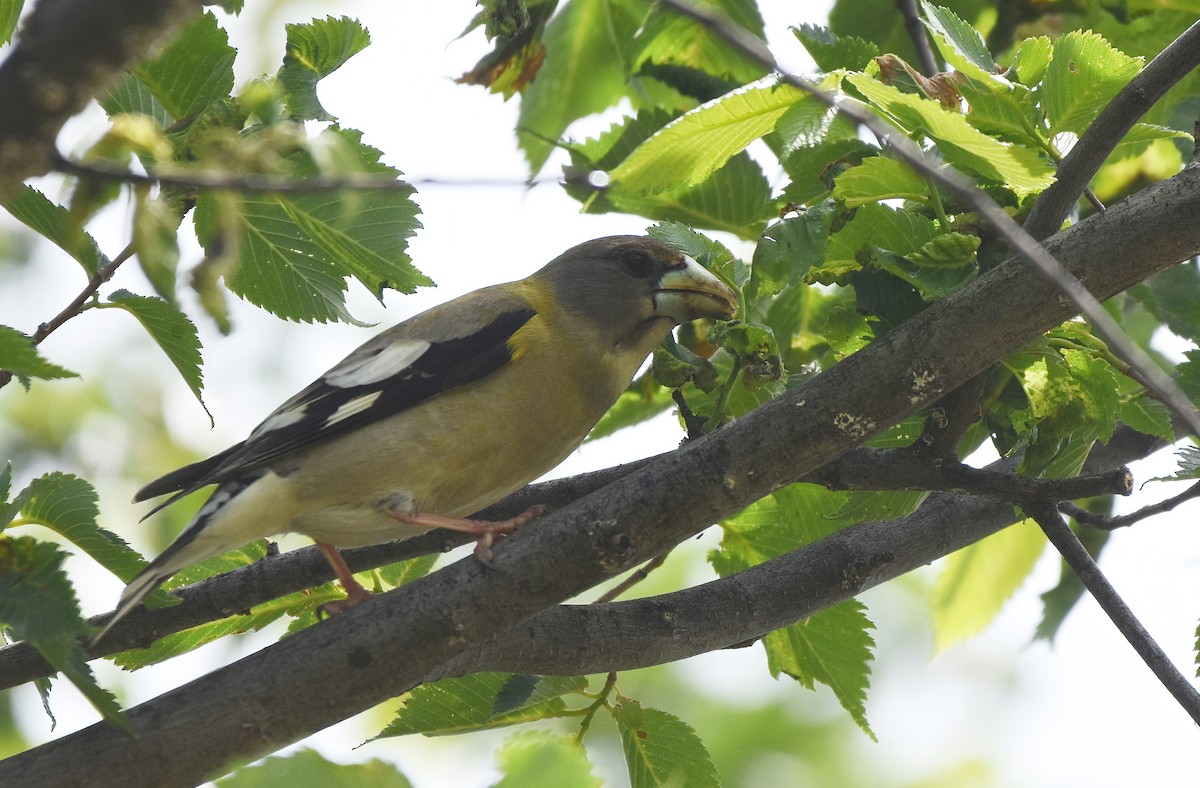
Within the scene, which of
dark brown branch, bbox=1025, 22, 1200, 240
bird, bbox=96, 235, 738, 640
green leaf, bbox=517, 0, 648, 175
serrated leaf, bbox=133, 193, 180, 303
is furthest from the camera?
green leaf, bbox=517, 0, 648, 175

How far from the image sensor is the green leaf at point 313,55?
10.8 feet

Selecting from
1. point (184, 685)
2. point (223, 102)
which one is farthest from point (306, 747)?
point (223, 102)

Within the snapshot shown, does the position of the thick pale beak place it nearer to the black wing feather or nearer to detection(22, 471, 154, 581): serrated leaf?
the black wing feather

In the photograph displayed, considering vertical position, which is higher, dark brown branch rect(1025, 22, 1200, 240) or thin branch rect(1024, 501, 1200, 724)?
dark brown branch rect(1025, 22, 1200, 240)

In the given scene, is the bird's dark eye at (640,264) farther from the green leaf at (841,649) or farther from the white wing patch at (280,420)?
the green leaf at (841,649)

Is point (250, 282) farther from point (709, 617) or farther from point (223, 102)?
point (709, 617)

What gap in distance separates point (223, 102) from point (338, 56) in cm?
43

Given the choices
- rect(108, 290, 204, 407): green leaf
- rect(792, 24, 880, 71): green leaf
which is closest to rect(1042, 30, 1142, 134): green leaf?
rect(792, 24, 880, 71): green leaf

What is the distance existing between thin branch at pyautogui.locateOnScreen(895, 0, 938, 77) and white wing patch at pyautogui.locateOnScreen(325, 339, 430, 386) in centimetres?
263

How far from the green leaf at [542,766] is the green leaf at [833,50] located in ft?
9.11

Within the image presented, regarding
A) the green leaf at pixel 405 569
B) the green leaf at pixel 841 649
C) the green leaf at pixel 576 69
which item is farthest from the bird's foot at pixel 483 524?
the green leaf at pixel 576 69

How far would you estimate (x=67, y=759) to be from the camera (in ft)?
10.2

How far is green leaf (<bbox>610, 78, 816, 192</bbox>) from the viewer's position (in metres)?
3.09

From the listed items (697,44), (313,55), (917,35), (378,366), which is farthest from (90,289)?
(917,35)
